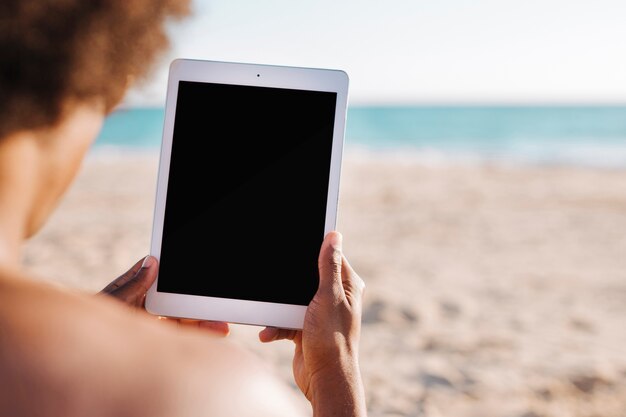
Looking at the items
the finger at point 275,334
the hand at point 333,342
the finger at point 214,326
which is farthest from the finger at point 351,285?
the finger at point 214,326

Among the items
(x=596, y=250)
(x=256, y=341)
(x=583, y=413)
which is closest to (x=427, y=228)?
(x=596, y=250)

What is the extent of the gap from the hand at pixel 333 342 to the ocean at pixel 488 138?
998cm

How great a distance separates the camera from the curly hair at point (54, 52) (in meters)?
0.92

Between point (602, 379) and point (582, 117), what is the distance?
43.8 meters

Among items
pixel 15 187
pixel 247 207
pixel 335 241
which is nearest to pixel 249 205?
pixel 247 207

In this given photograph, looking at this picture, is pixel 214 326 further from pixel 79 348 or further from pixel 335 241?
pixel 79 348

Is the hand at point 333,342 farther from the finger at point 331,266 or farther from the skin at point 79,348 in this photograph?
the skin at point 79,348

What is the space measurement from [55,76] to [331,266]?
2.92 feet

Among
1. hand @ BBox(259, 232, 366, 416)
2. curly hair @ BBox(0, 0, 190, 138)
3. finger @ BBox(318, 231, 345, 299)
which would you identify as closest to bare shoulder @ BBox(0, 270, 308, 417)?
curly hair @ BBox(0, 0, 190, 138)

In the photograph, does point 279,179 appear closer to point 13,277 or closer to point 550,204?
point 13,277

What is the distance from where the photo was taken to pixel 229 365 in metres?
0.91

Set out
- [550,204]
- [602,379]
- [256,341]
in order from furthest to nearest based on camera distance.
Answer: [550,204] < [256,341] < [602,379]

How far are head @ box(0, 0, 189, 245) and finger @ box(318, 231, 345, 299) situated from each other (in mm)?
755

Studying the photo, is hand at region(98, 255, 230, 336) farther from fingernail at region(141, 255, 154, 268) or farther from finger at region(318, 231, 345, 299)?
finger at region(318, 231, 345, 299)
